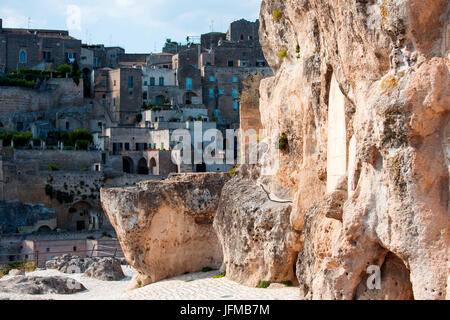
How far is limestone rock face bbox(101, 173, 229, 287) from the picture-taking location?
20.0 metres

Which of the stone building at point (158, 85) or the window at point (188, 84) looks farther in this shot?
the window at point (188, 84)

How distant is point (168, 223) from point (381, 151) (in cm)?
1155

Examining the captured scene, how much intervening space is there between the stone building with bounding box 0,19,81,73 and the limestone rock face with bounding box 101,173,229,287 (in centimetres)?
5260

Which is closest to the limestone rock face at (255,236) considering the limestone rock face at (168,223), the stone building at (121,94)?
the limestone rock face at (168,223)

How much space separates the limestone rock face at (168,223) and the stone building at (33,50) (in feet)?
173

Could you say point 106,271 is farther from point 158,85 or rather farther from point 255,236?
point 158,85

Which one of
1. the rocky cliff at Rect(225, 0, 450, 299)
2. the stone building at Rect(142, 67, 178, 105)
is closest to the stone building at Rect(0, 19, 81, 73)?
the stone building at Rect(142, 67, 178, 105)

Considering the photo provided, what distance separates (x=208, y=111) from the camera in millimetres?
69438

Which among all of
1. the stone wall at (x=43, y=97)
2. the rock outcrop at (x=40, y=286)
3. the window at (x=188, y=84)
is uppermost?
the window at (x=188, y=84)

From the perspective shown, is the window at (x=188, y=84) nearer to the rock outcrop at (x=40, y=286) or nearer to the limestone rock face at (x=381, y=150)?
the rock outcrop at (x=40, y=286)

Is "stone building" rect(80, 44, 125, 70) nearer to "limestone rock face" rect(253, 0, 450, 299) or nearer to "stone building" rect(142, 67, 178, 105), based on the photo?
"stone building" rect(142, 67, 178, 105)

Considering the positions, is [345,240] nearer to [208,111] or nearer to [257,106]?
[257,106]

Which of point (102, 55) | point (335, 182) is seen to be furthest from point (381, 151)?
point (102, 55)

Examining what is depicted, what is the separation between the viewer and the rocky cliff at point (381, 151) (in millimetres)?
9172
